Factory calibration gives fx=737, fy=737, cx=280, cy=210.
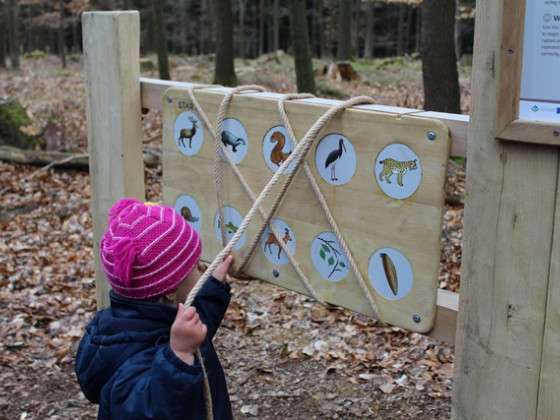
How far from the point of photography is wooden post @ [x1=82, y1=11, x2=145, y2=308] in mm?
3377

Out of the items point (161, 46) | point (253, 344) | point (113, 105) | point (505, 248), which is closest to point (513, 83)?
point (505, 248)

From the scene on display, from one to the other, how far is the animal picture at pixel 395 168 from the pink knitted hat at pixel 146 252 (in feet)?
2.29

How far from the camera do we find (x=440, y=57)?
327 inches

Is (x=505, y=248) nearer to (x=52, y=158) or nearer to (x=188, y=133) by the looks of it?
(x=188, y=133)

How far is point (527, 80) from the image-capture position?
2.02 metres

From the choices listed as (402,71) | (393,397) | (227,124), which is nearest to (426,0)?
(393,397)

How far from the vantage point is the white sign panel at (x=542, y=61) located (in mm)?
1954

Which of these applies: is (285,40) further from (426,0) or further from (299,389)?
(299,389)

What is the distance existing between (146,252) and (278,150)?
0.84 metres

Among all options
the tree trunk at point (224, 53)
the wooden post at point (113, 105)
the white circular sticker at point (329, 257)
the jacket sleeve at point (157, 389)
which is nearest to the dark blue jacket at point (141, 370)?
the jacket sleeve at point (157, 389)

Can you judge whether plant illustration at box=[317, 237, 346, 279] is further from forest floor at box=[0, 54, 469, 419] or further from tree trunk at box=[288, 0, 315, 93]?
tree trunk at box=[288, 0, 315, 93]

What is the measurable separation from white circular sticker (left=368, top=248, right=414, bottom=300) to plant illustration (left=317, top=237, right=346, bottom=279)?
14 cm

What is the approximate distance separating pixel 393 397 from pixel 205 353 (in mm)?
2092

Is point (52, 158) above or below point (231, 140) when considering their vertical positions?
below
